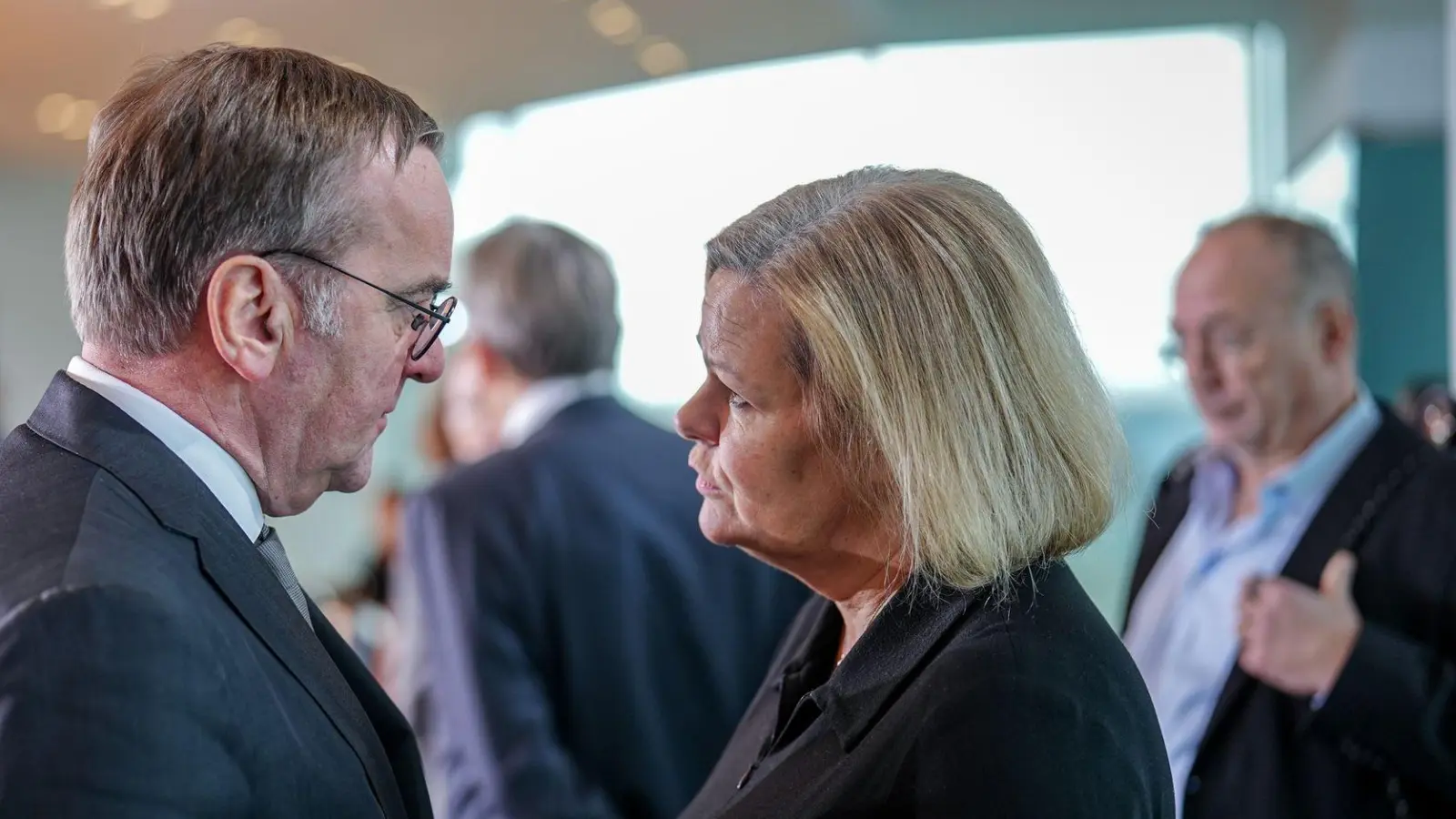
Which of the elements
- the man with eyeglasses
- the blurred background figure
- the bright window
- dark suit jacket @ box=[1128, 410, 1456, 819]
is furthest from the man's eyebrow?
the bright window

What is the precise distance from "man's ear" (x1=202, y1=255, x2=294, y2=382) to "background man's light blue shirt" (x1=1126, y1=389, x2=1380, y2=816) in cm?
165

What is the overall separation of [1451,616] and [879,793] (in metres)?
1.30

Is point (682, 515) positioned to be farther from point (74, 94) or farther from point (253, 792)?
point (253, 792)

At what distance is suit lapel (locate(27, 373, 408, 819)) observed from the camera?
1.17 m

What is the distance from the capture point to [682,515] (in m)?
2.47

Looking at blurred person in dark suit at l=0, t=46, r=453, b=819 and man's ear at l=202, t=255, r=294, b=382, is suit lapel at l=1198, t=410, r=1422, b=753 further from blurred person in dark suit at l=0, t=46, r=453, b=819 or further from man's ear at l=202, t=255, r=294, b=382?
man's ear at l=202, t=255, r=294, b=382

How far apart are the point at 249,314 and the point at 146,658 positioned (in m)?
0.35

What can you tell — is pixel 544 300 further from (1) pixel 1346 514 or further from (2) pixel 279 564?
(1) pixel 1346 514

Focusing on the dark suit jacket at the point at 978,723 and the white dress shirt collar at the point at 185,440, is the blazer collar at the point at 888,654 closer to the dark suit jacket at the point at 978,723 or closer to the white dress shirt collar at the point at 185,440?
the dark suit jacket at the point at 978,723

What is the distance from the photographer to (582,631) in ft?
7.84

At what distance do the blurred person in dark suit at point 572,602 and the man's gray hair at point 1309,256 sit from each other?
108 cm

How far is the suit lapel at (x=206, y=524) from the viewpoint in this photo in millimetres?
1165

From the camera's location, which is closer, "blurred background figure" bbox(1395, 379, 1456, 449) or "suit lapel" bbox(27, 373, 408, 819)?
"suit lapel" bbox(27, 373, 408, 819)

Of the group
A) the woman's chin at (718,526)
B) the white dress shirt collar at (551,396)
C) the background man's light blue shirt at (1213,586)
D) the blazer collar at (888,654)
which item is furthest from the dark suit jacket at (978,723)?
the white dress shirt collar at (551,396)
